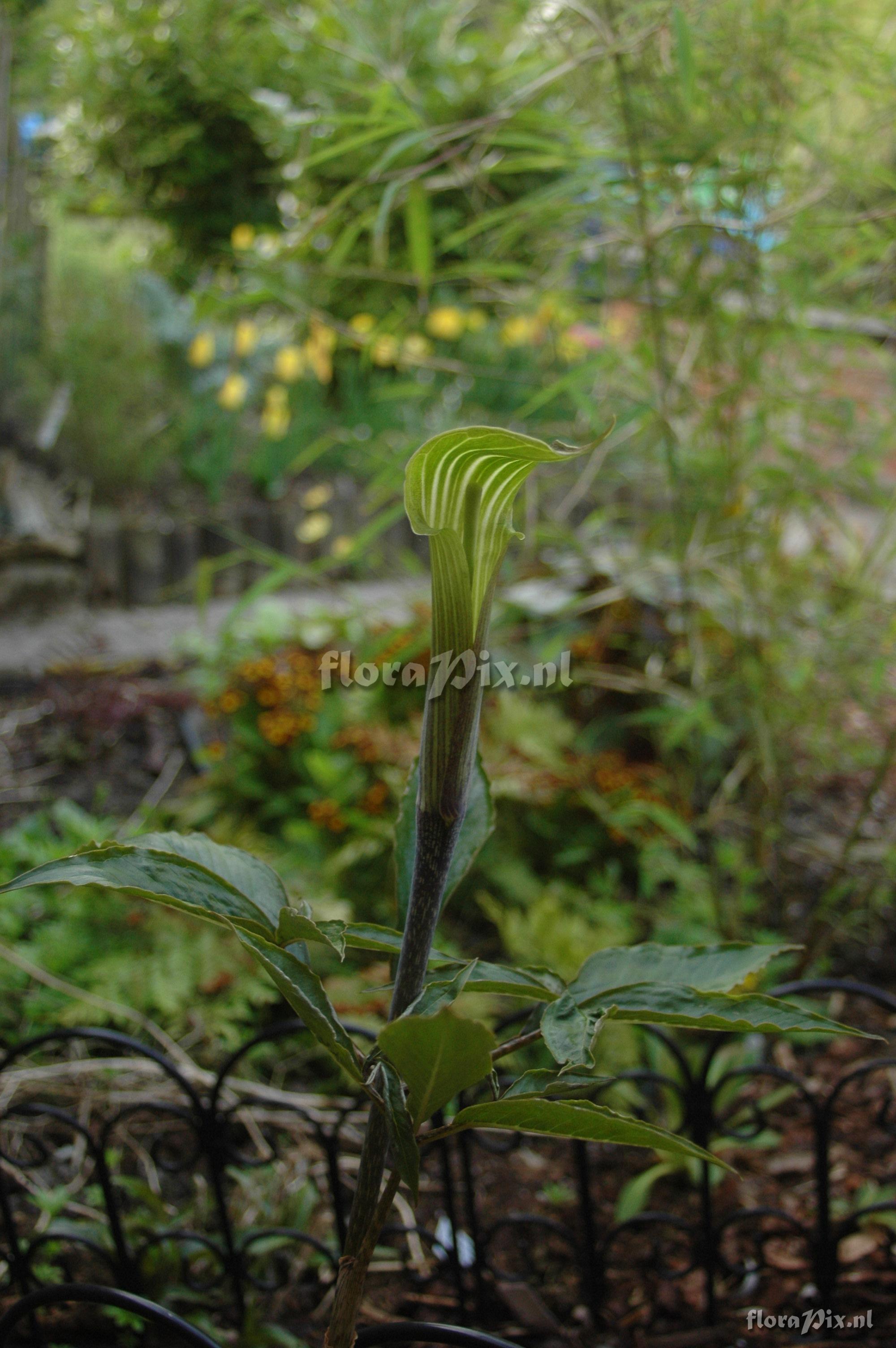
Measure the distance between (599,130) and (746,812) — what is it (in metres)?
1.20

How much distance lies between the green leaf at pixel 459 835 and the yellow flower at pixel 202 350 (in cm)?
343

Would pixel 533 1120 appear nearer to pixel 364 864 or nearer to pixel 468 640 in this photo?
pixel 468 640

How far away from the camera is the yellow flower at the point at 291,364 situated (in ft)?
11.2

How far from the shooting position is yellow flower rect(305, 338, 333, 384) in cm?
235

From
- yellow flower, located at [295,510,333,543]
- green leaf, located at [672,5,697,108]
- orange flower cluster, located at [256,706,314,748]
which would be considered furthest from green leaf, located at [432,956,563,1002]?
yellow flower, located at [295,510,333,543]

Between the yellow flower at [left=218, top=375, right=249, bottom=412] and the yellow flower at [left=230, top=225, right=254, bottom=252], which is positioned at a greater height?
the yellow flower at [left=218, top=375, right=249, bottom=412]

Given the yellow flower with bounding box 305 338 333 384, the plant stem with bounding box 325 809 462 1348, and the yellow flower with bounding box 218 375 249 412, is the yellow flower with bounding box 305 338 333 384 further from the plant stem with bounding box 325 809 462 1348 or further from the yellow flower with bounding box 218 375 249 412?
the plant stem with bounding box 325 809 462 1348

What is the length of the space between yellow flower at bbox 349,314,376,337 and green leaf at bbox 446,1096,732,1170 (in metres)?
1.78

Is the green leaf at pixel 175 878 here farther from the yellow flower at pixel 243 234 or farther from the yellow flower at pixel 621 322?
the yellow flower at pixel 243 234

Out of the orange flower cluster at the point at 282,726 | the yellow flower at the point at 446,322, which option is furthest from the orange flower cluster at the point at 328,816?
the yellow flower at the point at 446,322

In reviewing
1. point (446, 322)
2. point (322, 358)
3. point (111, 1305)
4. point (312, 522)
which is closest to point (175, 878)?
point (111, 1305)

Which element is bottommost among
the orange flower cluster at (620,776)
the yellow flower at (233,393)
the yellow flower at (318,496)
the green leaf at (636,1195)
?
the green leaf at (636,1195)

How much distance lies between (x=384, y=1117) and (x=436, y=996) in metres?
0.07

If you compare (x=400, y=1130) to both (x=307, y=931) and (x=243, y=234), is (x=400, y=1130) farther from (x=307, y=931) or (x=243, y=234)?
(x=243, y=234)
